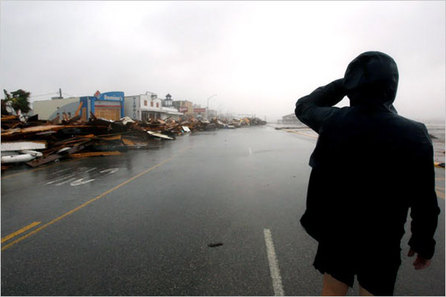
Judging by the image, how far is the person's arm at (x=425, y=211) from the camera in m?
1.42

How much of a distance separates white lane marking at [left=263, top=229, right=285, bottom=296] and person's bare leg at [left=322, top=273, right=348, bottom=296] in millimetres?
911

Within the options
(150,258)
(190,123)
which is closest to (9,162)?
(150,258)

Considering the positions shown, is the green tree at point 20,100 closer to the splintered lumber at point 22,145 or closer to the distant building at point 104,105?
the distant building at point 104,105

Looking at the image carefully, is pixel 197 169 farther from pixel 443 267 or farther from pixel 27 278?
pixel 443 267

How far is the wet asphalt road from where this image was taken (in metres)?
2.68

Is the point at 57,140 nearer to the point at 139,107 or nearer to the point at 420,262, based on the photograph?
the point at 420,262

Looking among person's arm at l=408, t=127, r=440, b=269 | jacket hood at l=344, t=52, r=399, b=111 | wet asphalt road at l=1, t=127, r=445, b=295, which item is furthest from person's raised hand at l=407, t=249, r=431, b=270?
wet asphalt road at l=1, t=127, r=445, b=295

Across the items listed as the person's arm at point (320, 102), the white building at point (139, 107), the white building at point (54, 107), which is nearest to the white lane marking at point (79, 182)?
the person's arm at point (320, 102)

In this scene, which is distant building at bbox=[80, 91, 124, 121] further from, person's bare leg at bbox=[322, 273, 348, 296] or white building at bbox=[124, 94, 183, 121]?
person's bare leg at bbox=[322, 273, 348, 296]

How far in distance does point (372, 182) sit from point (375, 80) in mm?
666

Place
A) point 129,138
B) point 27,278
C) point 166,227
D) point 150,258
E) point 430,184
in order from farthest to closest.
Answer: point 129,138 → point 166,227 → point 150,258 → point 27,278 → point 430,184

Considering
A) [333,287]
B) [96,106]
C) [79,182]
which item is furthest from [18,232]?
[96,106]

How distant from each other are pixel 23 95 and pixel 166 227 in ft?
211

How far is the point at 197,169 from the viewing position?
9.11m
